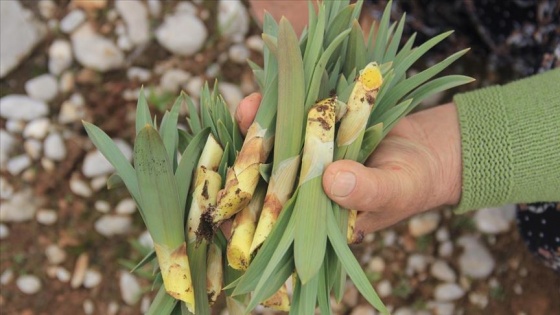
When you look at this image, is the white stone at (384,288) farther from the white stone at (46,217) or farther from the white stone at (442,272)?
→ the white stone at (46,217)

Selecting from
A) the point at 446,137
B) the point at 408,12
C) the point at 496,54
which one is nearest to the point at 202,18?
the point at 408,12

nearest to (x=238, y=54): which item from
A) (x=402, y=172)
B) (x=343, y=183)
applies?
(x=402, y=172)

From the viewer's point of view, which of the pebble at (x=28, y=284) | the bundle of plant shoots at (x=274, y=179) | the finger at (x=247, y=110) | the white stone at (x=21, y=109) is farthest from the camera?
the white stone at (x=21, y=109)

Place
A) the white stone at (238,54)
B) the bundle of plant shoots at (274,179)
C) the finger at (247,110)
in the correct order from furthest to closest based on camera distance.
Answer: the white stone at (238,54) → the finger at (247,110) → the bundle of plant shoots at (274,179)

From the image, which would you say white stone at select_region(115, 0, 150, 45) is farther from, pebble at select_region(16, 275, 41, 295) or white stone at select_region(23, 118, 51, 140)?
pebble at select_region(16, 275, 41, 295)

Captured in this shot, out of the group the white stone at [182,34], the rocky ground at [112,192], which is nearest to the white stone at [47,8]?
the rocky ground at [112,192]

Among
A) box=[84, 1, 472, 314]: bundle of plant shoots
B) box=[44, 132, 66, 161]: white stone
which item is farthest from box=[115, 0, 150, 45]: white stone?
box=[84, 1, 472, 314]: bundle of plant shoots
